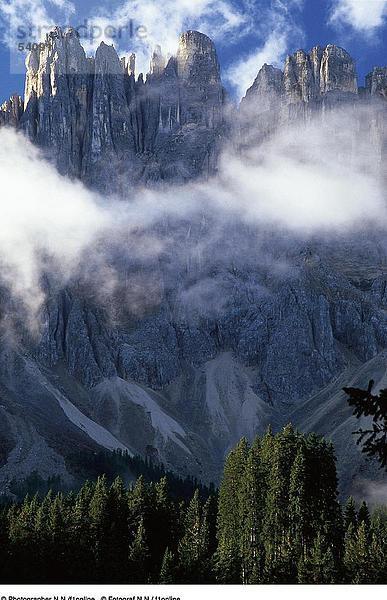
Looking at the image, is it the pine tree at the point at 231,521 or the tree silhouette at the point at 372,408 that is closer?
the tree silhouette at the point at 372,408

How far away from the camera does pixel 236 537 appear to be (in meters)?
60.6

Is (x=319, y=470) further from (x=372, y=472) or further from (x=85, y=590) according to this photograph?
(x=372, y=472)

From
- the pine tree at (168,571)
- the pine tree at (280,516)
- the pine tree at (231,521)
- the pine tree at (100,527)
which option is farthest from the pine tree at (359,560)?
the pine tree at (100,527)

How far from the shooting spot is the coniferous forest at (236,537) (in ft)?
181

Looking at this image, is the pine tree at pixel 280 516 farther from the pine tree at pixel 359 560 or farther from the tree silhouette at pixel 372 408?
the tree silhouette at pixel 372 408

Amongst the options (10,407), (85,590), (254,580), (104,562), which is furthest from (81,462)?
(85,590)

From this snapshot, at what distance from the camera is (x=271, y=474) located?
57.5 metres

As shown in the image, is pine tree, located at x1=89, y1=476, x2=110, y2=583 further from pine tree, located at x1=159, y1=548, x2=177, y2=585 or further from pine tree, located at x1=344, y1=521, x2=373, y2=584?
pine tree, located at x1=344, y1=521, x2=373, y2=584

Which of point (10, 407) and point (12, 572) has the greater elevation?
point (10, 407)

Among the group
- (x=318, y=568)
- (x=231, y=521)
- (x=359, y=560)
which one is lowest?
(x=318, y=568)

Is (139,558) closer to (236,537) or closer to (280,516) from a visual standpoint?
(236,537)

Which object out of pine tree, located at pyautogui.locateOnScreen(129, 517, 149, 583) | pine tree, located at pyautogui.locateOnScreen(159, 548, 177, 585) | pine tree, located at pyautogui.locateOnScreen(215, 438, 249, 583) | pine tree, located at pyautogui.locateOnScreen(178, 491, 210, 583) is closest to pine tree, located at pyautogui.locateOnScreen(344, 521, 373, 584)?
pine tree, located at pyautogui.locateOnScreen(215, 438, 249, 583)

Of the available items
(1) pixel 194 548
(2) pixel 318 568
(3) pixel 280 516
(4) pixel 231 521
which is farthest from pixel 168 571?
(2) pixel 318 568

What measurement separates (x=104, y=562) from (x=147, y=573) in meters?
3.68
